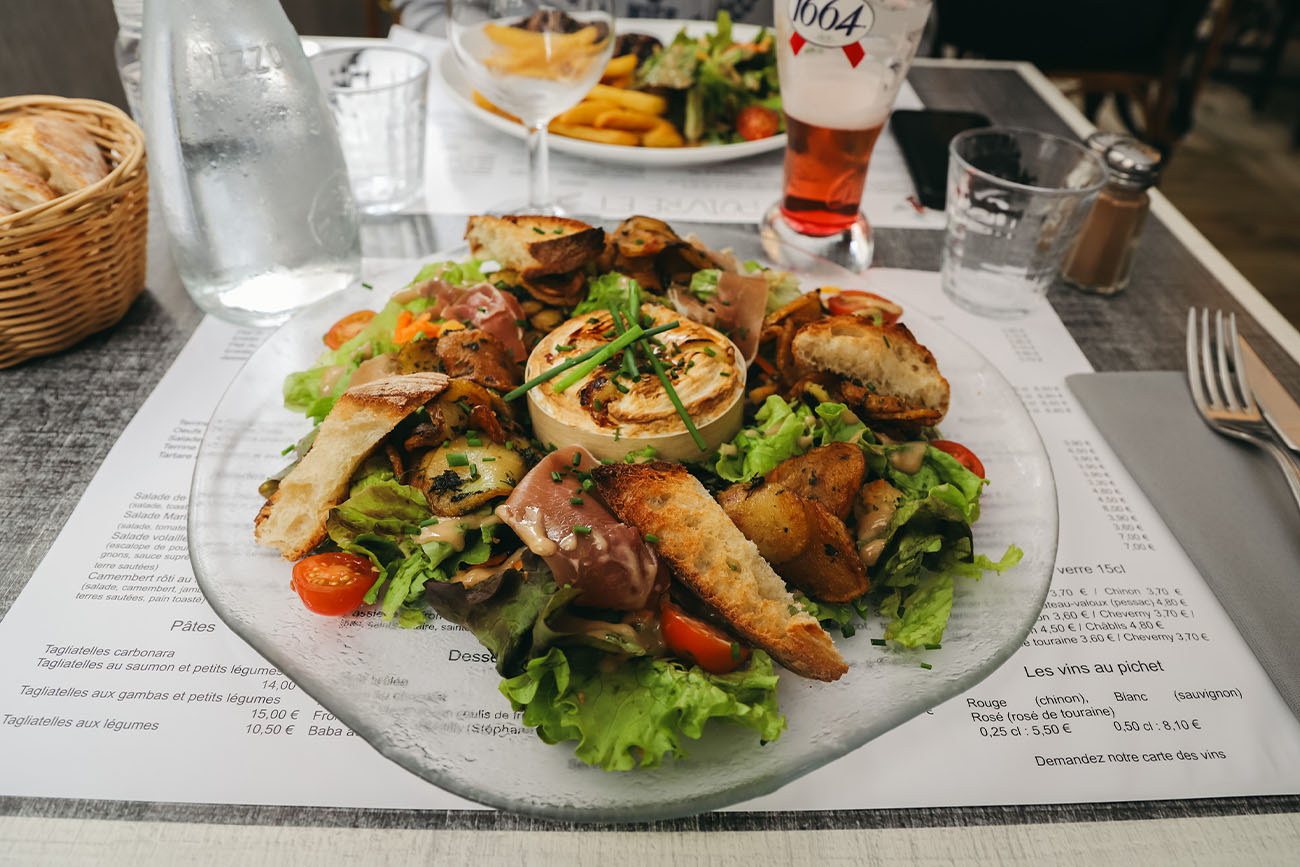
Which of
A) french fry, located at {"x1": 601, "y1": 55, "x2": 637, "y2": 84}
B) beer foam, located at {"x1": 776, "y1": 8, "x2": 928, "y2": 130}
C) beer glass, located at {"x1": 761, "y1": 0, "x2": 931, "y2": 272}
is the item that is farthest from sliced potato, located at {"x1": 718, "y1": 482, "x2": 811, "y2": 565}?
french fry, located at {"x1": 601, "y1": 55, "x2": 637, "y2": 84}

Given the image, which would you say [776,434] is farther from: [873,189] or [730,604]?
[873,189]

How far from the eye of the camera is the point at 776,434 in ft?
6.28

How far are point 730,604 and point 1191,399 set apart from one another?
1.59 m

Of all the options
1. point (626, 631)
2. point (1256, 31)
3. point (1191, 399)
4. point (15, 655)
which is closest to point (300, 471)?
point (15, 655)

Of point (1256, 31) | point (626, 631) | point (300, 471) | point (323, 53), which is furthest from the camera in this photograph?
point (1256, 31)

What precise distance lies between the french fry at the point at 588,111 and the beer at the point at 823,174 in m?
0.86

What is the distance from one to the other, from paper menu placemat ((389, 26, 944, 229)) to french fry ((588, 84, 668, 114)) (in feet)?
0.74

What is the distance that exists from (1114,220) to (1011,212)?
0.44 meters

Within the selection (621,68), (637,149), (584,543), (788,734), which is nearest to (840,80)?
(637,149)

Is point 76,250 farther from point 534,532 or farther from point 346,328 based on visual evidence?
point 534,532

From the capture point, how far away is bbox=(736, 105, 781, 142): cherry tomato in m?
3.43

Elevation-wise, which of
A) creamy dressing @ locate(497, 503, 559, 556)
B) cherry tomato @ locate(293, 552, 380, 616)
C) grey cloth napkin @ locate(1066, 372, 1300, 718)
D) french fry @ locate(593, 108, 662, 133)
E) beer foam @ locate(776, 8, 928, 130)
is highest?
beer foam @ locate(776, 8, 928, 130)

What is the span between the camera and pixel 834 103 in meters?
2.59

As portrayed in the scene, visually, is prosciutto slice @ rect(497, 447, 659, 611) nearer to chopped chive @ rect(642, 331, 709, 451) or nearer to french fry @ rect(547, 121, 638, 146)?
chopped chive @ rect(642, 331, 709, 451)
